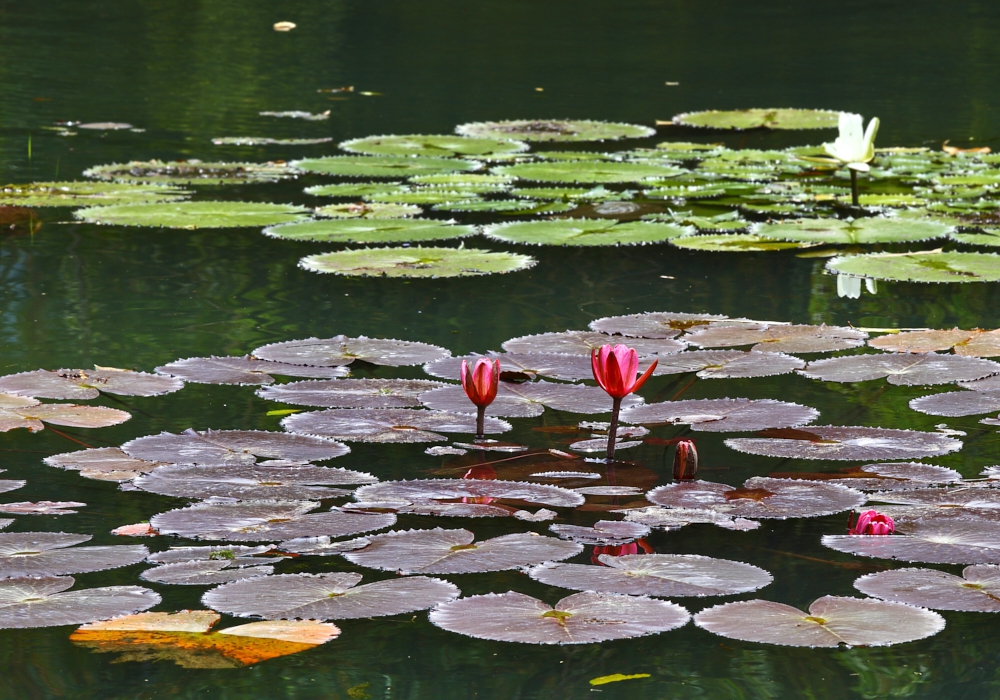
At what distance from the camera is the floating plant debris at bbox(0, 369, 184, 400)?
239 centimetres

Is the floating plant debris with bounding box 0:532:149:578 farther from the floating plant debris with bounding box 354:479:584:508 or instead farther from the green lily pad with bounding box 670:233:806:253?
the green lily pad with bounding box 670:233:806:253

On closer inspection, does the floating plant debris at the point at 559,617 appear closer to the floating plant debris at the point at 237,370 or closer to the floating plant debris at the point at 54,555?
the floating plant debris at the point at 54,555

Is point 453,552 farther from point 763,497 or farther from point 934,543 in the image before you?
point 934,543

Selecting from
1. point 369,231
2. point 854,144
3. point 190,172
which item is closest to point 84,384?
point 369,231

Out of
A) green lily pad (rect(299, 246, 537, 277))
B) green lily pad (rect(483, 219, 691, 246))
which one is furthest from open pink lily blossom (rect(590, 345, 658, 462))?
green lily pad (rect(483, 219, 691, 246))

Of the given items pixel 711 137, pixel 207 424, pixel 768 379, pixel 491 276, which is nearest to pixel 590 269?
pixel 491 276

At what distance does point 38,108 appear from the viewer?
754 centimetres

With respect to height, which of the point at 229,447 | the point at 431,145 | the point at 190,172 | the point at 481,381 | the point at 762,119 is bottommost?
the point at 229,447

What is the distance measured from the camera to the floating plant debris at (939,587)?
1497 mm

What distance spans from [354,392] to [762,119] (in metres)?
5.58

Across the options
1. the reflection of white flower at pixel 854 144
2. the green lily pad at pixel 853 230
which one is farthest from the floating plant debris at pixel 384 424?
the reflection of white flower at pixel 854 144

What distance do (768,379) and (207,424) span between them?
1052 mm

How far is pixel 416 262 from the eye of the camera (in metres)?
3.61

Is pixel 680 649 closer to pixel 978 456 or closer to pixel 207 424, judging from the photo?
pixel 978 456
